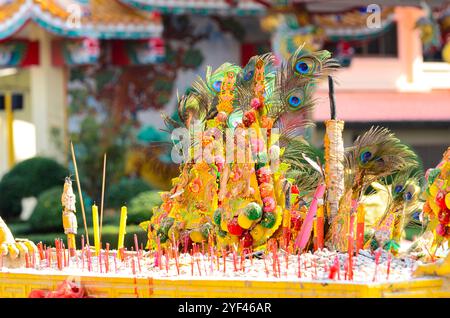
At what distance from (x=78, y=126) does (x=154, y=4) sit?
6.20ft

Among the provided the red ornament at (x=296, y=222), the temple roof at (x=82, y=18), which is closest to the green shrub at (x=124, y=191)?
the temple roof at (x=82, y=18)

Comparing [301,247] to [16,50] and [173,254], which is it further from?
[16,50]

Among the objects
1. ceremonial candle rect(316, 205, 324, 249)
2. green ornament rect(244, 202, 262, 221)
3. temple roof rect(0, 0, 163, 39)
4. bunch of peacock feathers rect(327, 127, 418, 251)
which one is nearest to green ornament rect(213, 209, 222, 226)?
green ornament rect(244, 202, 262, 221)

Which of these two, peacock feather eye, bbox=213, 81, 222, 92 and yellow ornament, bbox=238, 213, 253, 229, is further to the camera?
peacock feather eye, bbox=213, 81, 222, 92

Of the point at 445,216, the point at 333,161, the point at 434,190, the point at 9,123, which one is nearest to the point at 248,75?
the point at 333,161

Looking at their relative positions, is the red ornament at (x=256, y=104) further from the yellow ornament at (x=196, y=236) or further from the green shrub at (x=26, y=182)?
the green shrub at (x=26, y=182)

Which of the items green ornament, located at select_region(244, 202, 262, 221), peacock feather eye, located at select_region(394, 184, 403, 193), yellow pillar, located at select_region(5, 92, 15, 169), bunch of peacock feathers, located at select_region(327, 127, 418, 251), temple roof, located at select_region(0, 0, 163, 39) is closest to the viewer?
green ornament, located at select_region(244, 202, 262, 221)

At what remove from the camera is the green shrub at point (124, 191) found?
1430cm

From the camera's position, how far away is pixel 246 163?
749 centimetres

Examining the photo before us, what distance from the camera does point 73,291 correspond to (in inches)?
257

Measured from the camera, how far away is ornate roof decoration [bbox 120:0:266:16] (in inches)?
649

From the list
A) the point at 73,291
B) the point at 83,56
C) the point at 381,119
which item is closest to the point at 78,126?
the point at 83,56

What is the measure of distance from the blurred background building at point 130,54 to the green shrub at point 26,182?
104cm

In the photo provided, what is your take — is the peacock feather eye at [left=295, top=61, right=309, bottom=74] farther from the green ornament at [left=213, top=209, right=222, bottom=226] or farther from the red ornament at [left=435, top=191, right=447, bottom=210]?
the red ornament at [left=435, top=191, right=447, bottom=210]
